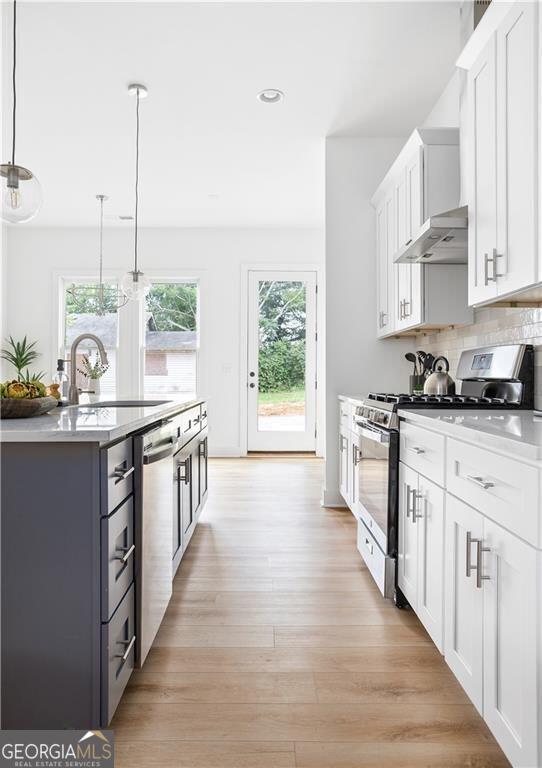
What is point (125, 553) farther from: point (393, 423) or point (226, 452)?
point (226, 452)

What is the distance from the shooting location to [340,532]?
3.34 meters

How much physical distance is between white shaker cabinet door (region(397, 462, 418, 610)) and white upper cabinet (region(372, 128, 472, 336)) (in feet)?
4.01

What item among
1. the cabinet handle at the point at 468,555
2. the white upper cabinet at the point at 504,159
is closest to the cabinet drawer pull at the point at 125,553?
the cabinet handle at the point at 468,555

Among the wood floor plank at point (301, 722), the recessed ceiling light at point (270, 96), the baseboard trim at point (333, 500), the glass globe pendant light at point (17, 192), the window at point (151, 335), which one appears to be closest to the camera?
the wood floor plank at point (301, 722)

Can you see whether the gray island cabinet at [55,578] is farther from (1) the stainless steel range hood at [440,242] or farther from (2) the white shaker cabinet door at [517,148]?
(1) the stainless steel range hood at [440,242]

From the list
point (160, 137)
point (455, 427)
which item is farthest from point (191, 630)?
point (160, 137)

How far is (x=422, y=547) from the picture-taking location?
188 centimetres

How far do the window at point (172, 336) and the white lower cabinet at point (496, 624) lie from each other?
208 inches

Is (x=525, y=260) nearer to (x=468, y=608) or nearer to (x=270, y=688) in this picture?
(x=468, y=608)

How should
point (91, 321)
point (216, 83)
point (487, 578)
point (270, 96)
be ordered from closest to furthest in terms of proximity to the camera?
point (487, 578) < point (216, 83) < point (270, 96) < point (91, 321)

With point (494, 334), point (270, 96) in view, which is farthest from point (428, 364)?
point (270, 96)

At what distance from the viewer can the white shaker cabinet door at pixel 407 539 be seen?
197 cm

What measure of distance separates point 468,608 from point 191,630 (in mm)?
1120

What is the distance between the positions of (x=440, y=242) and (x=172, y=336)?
4.58 meters
